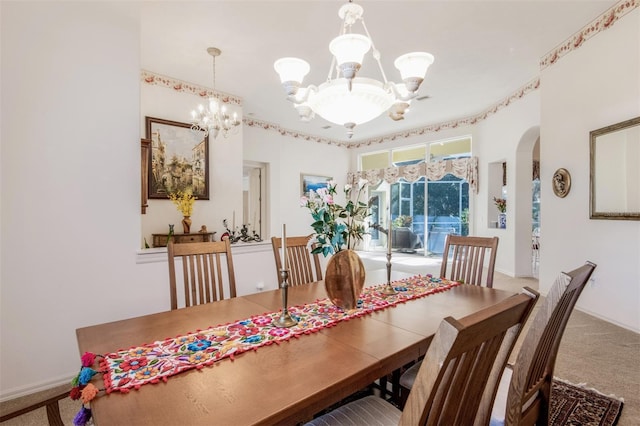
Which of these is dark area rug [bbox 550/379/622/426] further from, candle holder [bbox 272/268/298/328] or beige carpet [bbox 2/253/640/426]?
candle holder [bbox 272/268/298/328]

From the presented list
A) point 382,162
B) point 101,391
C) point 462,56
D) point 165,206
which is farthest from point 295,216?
point 101,391

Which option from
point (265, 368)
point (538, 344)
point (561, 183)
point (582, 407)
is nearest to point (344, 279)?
point (265, 368)

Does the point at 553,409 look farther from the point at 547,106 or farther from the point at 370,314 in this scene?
the point at 547,106

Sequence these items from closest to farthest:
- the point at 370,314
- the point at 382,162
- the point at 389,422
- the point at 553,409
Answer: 1. the point at 389,422
2. the point at 370,314
3. the point at 553,409
4. the point at 382,162

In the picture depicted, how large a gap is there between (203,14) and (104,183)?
1.90 m

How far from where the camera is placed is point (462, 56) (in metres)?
3.88

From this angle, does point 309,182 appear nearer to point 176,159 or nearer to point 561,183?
point 176,159

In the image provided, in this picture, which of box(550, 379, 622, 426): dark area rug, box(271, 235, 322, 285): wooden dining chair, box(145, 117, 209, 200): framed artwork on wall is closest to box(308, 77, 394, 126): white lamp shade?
box(271, 235, 322, 285): wooden dining chair

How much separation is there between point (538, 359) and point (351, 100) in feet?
5.81

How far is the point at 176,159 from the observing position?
4.43 m


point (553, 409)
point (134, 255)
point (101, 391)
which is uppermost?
point (134, 255)

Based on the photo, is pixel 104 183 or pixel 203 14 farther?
pixel 203 14

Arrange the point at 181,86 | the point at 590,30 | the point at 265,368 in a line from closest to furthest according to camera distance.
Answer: the point at 265,368
the point at 590,30
the point at 181,86

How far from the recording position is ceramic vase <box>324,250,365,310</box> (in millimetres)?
1515
